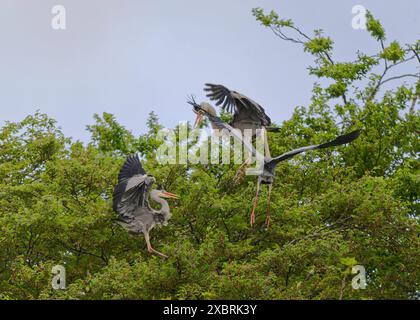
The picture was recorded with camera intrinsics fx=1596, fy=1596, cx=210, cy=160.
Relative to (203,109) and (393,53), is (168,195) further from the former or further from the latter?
(393,53)

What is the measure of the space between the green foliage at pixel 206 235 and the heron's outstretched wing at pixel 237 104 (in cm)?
147

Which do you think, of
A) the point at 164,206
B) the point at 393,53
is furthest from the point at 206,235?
the point at 393,53

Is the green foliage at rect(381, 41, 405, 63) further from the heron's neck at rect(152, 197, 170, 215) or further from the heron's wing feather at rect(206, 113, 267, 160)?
the heron's neck at rect(152, 197, 170, 215)

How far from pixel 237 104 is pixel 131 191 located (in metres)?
2.60

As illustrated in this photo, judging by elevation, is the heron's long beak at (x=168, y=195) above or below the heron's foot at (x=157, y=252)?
above

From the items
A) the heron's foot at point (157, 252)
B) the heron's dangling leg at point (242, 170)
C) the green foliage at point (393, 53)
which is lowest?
the heron's foot at point (157, 252)

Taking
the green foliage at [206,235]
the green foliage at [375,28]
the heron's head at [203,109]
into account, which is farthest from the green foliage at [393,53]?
the heron's head at [203,109]

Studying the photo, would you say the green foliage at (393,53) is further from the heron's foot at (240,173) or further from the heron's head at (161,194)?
the heron's head at (161,194)

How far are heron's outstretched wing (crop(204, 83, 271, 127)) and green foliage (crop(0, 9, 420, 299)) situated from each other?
1.47 meters

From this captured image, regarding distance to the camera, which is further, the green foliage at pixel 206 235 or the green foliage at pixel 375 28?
the green foliage at pixel 375 28

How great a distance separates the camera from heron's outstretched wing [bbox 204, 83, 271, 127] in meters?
28.6

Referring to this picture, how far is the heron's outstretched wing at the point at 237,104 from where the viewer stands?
1126 inches

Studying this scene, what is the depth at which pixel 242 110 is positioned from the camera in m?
29.1
